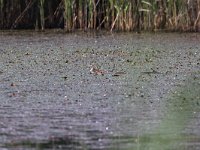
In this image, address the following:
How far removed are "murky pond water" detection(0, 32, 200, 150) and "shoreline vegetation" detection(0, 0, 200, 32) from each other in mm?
728

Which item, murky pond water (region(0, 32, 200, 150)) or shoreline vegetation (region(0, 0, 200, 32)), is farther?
shoreline vegetation (region(0, 0, 200, 32))

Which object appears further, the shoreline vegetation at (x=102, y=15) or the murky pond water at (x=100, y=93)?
the shoreline vegetation at (x=102, y=15)

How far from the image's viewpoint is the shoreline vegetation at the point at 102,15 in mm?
11617

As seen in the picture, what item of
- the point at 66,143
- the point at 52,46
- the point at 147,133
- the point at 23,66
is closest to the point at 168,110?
the point at 147,133

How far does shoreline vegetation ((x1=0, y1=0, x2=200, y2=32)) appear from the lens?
11.6 meters

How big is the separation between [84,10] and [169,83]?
5.38m

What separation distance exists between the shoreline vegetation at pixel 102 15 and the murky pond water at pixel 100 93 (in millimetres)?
728

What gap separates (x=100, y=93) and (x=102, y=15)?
6084 mm

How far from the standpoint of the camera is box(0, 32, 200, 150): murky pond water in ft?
14.9

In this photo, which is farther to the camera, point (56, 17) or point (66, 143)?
point (56, 17)

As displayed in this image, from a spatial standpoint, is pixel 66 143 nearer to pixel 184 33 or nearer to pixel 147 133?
pixel 147 133

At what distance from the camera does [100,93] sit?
6.32 metres

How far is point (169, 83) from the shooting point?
6844 mm

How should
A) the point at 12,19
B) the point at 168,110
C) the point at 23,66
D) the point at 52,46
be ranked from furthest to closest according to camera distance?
the point at 12,19 < the point at 52,46 < the point at 23,66 < the point at 168,110
